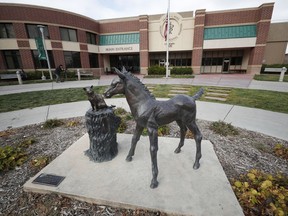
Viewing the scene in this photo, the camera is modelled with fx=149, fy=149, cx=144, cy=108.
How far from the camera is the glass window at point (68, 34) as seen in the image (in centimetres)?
1987

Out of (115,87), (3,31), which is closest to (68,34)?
(3,31)

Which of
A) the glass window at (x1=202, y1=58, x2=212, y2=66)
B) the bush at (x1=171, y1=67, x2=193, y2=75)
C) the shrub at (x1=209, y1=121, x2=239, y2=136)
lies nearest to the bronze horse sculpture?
the shrub at (x1=209, y1=121, x2=239, y2=136)

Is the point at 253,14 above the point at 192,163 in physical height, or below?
above

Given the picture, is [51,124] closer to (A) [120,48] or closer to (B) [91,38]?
(A) [120,48]

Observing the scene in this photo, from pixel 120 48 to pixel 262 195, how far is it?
24238 mm

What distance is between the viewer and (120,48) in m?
23.3

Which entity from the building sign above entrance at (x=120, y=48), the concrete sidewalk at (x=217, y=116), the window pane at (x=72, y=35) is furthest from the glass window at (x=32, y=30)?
the concrete sidewalk at (x=217, y=116)

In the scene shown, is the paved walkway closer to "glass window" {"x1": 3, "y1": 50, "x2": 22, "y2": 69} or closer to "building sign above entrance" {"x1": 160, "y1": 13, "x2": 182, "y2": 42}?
"glass window" {"x1": 3, "y1": 50, "x2": 22, "y2": 69}

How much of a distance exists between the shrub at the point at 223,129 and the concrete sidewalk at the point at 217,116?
52 centimetres

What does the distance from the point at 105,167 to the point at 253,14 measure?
971 inches

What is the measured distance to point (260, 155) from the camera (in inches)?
132

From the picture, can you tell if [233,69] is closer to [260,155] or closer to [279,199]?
[260,155]

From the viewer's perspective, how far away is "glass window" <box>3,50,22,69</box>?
18.1 m

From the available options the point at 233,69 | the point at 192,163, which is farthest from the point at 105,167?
the point at 233,69
